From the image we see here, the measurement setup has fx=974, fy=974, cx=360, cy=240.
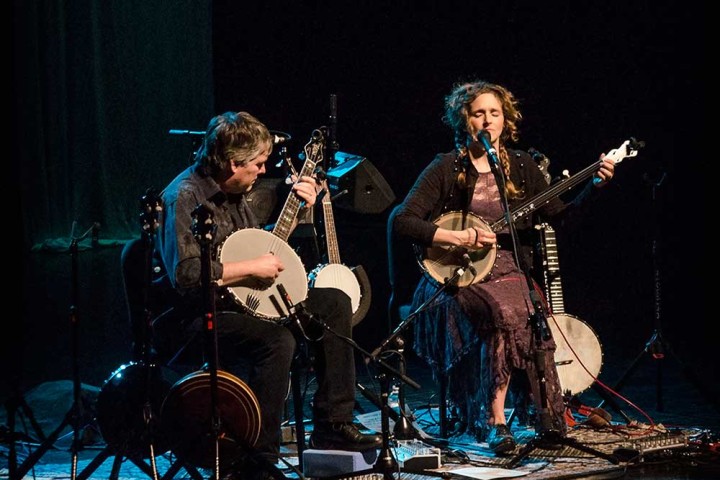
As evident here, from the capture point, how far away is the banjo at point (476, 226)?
5.05 m

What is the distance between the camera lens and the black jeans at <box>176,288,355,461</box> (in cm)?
416

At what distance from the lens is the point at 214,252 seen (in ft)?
13.5

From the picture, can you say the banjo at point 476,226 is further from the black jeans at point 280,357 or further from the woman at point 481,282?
the black jeans at point 280,357

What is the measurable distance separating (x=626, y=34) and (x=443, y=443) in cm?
456

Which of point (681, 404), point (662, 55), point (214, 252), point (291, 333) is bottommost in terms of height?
point (681, 404)

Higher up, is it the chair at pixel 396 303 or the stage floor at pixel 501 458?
the chair at pixel 396 303

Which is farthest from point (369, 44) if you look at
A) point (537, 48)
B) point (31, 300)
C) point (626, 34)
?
point (31, 300)

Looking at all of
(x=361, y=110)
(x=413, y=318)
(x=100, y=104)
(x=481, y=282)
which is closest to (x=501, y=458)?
(x=413, y=318)

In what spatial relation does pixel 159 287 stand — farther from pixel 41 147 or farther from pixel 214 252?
pixel 41 147

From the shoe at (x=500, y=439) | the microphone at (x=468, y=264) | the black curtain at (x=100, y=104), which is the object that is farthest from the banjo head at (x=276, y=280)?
the black curtain at (x=100, y=104)

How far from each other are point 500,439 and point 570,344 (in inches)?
37.6

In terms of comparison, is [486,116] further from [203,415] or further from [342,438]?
[203,415]

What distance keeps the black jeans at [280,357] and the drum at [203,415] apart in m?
0.15

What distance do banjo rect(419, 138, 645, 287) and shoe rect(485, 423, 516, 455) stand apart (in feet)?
2.46
